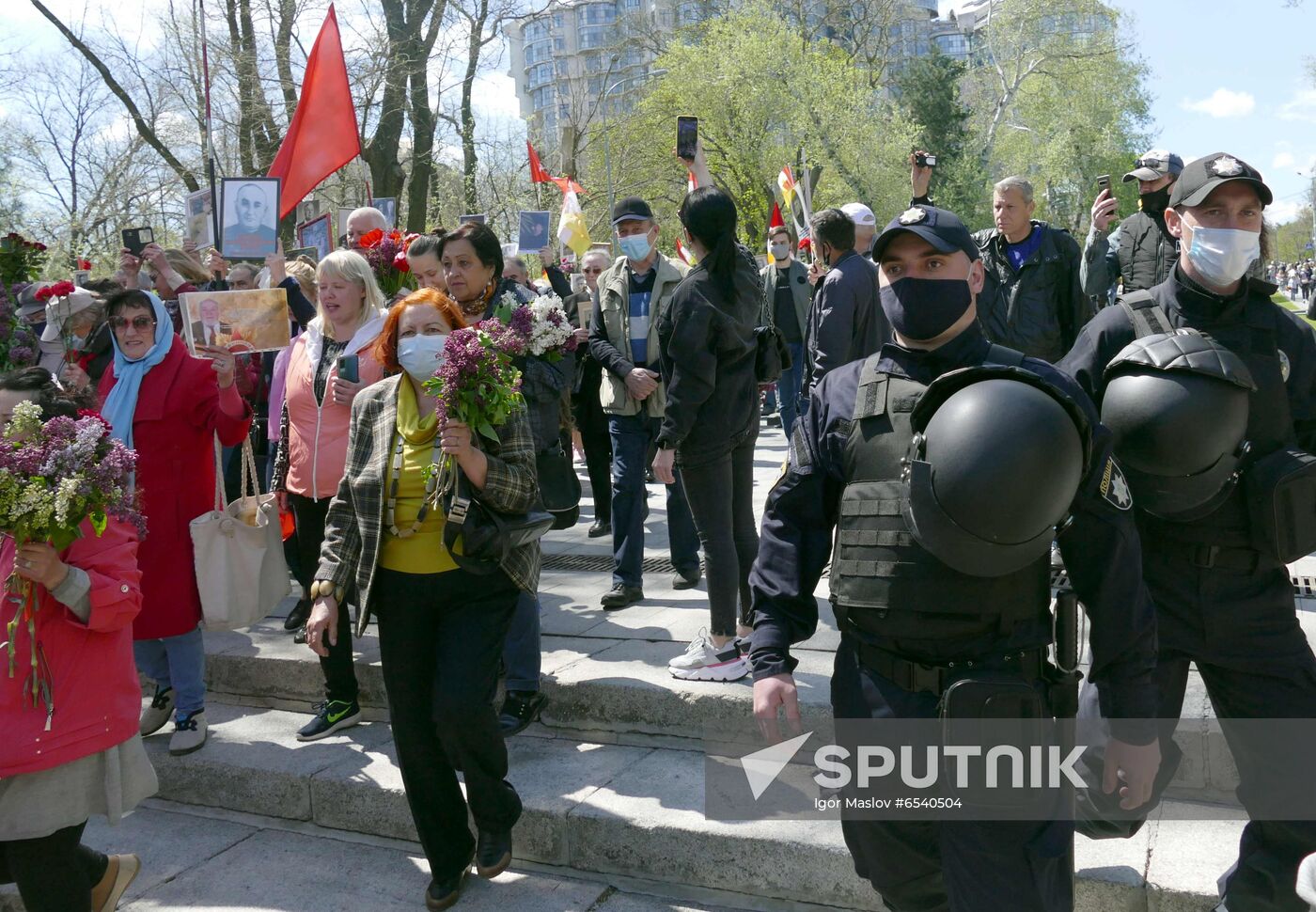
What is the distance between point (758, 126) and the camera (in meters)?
43.8

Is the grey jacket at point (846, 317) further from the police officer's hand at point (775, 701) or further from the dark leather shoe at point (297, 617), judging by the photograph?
the police officer's hand at point (775, 701)

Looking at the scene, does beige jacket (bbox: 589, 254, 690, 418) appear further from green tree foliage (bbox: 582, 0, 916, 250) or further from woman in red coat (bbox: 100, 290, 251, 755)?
green tree foliage (bbox: 582, 0, 916, 250)

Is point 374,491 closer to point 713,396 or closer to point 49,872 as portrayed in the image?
point 49,872

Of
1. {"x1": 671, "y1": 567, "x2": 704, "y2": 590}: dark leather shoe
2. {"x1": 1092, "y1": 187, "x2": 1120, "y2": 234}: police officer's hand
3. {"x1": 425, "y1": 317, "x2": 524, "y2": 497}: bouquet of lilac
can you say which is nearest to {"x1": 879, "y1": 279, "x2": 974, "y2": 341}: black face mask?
{"x1": 425, "y1": 317, "x2": 524, "y2": 497}: bouquet of lilac

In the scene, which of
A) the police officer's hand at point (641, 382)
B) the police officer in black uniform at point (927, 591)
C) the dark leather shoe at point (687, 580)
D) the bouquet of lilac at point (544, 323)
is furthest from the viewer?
the dark leather shoe at point (687, 580)

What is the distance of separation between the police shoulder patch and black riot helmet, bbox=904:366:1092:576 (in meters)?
0.10

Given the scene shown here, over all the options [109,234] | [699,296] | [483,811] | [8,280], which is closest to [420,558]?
[483,811]

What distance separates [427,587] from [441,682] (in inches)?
12.8

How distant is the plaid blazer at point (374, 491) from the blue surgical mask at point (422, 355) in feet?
0.50

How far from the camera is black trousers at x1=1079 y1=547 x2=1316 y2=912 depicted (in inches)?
116

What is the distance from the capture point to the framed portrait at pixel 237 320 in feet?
16.1

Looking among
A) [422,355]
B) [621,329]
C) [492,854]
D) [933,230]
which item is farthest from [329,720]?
[933,230]

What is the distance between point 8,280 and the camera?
734cm

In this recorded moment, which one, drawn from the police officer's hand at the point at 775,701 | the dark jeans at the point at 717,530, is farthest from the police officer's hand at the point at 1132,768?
the dark jeans at the point at 717,530
